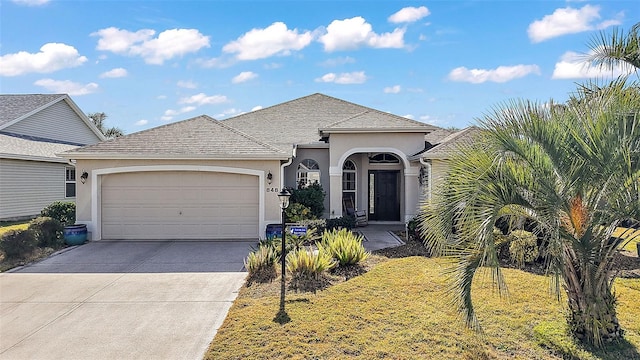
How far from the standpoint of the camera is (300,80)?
75.0 ft

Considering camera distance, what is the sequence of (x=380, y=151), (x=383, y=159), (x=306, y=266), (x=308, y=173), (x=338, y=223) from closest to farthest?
1. (x=306, y=266)
2. (x=338, y=223)
3. (x=380, y=151)
4. (x=308, y=173)
5. (x=383, y=159)

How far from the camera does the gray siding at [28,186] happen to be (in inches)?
639

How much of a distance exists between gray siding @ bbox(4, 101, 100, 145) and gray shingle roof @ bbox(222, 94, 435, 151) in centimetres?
1177

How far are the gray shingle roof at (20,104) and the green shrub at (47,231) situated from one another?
11726 mm

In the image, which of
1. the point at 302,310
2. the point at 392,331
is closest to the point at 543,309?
the point at 392,331

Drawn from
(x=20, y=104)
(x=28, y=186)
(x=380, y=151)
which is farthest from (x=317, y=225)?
(x=20, y=104)

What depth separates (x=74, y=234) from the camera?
11727mm

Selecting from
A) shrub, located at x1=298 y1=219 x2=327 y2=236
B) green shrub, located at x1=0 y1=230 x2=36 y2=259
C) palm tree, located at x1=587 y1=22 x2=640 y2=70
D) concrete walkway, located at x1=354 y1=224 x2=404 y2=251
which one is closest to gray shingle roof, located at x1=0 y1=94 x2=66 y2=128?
green shrub, located at x1=0 y1=230 x2=36 y2=259

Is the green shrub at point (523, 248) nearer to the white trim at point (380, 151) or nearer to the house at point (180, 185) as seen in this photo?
the house at point (180, 185)

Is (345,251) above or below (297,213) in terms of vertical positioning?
below

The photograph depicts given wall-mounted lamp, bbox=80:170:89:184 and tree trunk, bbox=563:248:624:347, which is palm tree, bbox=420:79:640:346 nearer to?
tree trunk, bbox=563:248:624:347

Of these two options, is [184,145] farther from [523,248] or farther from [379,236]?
[523,248]

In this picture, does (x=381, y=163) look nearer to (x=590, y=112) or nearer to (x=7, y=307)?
(x=590, y=112)

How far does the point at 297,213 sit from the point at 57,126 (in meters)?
19.1
